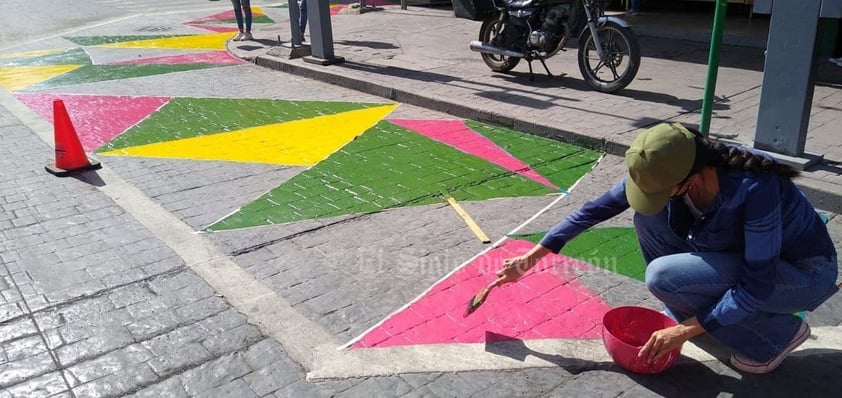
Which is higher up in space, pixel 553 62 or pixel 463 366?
pixel 553 62

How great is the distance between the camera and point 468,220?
16.1ft

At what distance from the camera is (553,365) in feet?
10.8

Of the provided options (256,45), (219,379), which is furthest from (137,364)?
(256,45)

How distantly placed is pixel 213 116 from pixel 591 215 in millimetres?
5754

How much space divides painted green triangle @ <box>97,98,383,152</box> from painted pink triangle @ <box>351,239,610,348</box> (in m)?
4.22

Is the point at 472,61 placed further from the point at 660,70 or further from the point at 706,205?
the point at 706,205

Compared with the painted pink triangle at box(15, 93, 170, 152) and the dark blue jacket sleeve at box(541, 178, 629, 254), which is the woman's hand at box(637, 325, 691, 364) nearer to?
the dark blue jacket sleeve at box(541, 178, 629, 254)

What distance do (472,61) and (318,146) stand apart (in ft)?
13.4

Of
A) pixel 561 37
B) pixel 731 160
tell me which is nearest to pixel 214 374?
pixel 731 160

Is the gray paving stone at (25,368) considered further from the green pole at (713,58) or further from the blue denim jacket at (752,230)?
the green pole at (713,58)

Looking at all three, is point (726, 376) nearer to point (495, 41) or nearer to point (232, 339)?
point (232, 339)

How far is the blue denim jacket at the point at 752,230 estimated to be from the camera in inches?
106

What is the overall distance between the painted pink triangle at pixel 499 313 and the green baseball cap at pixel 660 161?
3.42 feet

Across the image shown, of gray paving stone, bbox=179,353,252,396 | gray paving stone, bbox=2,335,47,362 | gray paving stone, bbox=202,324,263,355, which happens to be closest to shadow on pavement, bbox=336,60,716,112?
gray paving stone, bbox=202,324,263,355
